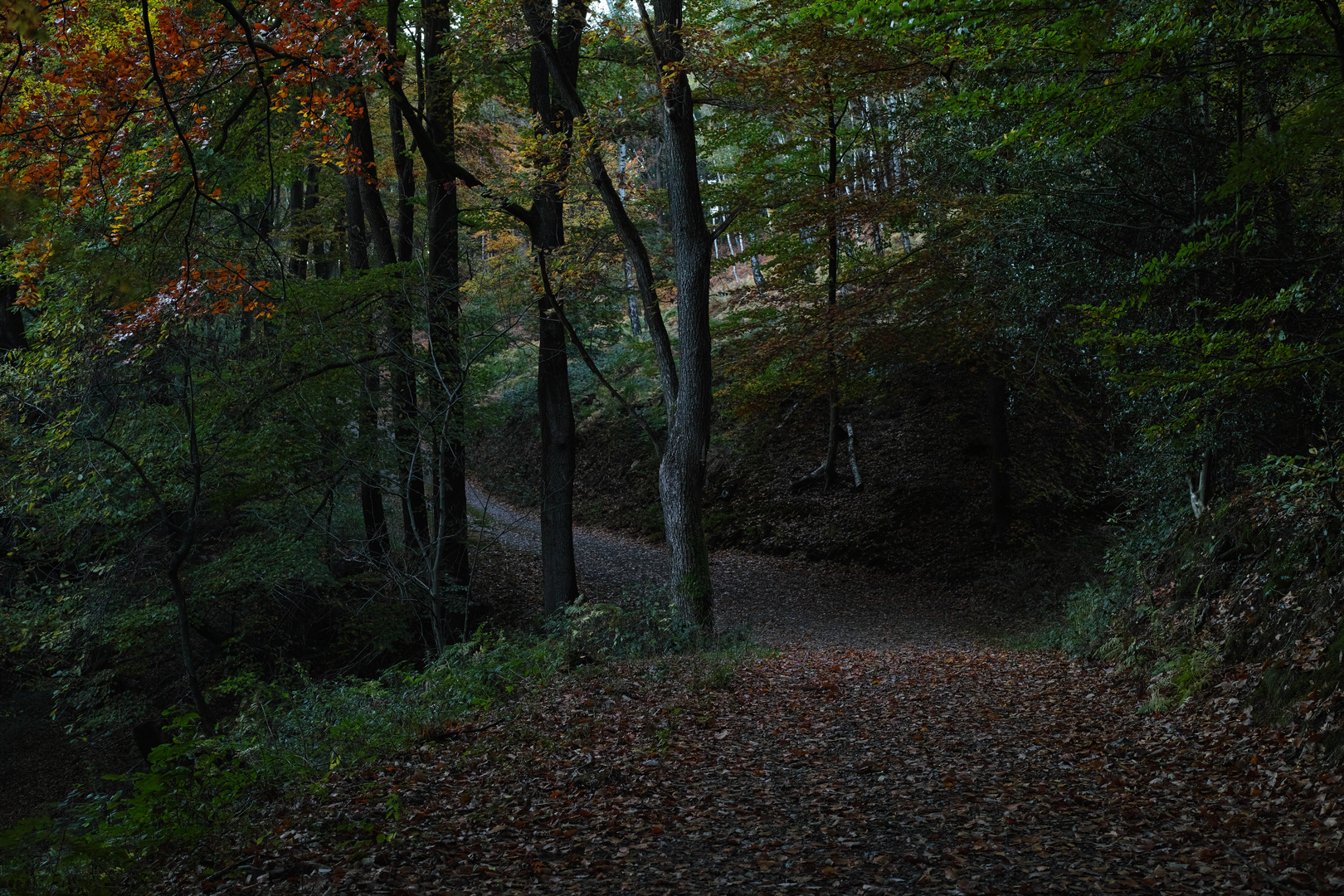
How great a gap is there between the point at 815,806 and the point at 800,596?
10.6 meters

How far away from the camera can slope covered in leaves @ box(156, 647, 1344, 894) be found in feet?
13.0

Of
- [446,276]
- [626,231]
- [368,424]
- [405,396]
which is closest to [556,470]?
[405,396]

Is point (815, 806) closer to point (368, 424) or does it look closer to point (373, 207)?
point (368, 424)

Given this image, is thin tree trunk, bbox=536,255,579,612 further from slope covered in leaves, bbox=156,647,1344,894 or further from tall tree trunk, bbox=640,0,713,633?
slope covered in leaves, bbox=156,647,1344,894

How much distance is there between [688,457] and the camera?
10.4 m

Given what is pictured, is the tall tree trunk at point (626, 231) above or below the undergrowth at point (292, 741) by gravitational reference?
above

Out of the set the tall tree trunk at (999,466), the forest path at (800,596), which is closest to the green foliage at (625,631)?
the forest path at (800,596)

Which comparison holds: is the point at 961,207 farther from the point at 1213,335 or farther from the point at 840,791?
the point at 840,791

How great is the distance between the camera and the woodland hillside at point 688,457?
4.75 metres

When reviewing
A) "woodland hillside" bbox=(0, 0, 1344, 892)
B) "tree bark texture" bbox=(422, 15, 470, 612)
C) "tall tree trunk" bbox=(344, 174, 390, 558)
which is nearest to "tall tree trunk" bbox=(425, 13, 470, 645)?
"tree bark texture" bbox=(422, 15, 470, 612)

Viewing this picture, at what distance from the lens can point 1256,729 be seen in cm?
529

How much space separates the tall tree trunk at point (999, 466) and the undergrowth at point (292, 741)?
24.4ft

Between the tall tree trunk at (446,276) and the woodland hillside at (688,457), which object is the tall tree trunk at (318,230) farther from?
the tall tree trunk at (446,276)

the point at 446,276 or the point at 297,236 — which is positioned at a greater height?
the point at 297,236
